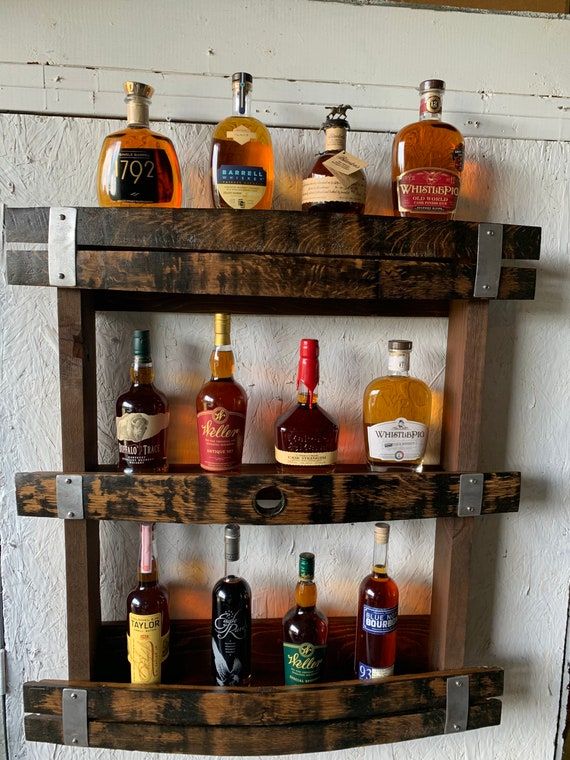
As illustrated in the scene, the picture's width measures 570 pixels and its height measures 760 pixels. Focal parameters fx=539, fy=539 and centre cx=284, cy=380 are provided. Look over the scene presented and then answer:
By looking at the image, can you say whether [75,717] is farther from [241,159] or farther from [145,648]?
[241,159]

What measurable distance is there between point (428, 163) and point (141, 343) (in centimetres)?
48

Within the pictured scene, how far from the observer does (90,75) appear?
2.60 feet

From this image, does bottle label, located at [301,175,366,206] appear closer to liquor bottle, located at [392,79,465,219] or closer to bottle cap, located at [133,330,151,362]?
liquor bottle, located at [392,79,465,219]

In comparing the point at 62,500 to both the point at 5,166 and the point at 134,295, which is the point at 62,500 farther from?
the point at 5,166

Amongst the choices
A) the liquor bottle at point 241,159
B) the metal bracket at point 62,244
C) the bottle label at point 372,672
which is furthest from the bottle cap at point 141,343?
the bottle label at point 372,672

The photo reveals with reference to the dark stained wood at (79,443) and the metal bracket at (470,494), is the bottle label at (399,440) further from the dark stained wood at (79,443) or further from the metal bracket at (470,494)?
the dark stained wood at (79,443)

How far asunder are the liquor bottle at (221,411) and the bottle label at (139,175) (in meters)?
0.19

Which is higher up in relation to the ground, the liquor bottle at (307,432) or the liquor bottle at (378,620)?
the liquor bottle at (307,432)

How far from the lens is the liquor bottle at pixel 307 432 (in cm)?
77

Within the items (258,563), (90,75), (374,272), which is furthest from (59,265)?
(258,563)

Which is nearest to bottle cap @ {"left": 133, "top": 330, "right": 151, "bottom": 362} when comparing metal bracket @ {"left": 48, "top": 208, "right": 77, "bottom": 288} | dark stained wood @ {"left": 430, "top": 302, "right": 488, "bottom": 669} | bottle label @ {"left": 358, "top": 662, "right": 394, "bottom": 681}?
metal bracket @ {"left": 48, "top": 208, "right": 77, "bottom": 288}

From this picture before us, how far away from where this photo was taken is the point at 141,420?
29.6 inches

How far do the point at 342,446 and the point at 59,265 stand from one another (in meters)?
0.50

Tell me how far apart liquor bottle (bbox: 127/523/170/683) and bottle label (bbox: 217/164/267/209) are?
0.48 metres
